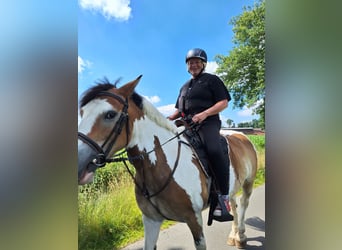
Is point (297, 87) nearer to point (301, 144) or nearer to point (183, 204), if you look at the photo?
point (301, 144)

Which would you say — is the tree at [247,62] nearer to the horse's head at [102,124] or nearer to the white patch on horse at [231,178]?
the white patch on horse at [231,178]

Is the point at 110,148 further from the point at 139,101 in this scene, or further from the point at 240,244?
the point at 240,244

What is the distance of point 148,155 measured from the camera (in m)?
1.65

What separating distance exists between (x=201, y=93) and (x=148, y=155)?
0.65 meters

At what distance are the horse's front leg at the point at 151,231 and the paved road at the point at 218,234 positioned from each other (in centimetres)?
16

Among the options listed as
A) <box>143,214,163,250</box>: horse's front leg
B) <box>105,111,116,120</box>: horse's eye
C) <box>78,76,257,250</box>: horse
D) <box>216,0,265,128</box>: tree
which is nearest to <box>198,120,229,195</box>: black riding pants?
<box>78,76,257,250</box>: horse

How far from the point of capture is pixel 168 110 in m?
1.99

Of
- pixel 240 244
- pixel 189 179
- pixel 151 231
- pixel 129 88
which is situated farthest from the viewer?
pixel 240 244

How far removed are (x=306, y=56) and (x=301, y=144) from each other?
0.41m

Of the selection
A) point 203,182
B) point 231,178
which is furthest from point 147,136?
point 231,178

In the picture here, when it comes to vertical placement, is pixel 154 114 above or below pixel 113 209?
above

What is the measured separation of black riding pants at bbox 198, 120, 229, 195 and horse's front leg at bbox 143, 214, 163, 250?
58 centimetres

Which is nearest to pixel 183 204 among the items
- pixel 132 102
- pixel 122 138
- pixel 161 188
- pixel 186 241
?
pixel 161 188

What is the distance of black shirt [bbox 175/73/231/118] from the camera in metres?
1.83
